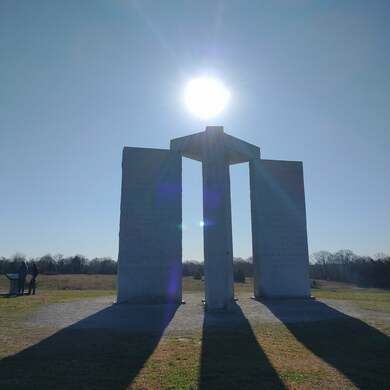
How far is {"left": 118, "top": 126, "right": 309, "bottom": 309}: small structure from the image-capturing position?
13266 mm

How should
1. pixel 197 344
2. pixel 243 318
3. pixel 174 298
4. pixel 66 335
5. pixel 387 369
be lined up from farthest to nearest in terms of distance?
1. pixel 174 298
2. pixel 243 318
3. pixel 66 335
4. pixel 197 344
5. pixel 387 369

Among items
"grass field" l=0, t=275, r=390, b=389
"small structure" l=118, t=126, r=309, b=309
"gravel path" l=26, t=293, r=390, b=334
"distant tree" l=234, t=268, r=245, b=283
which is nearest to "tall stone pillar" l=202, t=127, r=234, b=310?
"small structure" l=118, t=126, r=309, b=309

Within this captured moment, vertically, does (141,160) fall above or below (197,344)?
above

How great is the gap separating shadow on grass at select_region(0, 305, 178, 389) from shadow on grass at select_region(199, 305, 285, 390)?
1.07 meters

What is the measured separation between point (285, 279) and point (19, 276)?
13.4 metres

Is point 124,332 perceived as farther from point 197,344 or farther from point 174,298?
point 174,298


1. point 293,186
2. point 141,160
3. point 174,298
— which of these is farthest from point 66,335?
point 293,186

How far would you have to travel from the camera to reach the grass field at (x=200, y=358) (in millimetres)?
4711

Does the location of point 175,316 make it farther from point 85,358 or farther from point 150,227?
point 150,227

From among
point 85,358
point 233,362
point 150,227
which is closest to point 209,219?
point 150,227

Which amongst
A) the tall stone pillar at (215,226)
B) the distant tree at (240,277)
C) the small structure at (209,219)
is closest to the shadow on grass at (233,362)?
the tall stone pillar at (215,226)

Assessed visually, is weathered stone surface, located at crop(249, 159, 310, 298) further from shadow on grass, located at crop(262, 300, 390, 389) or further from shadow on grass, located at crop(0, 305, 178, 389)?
shadow on grass, located at crop(0, 305, 178, 389)

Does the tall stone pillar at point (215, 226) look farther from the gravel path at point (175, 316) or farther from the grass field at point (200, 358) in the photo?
the grass field at point (200, 358)

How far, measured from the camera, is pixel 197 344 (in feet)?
22.4
